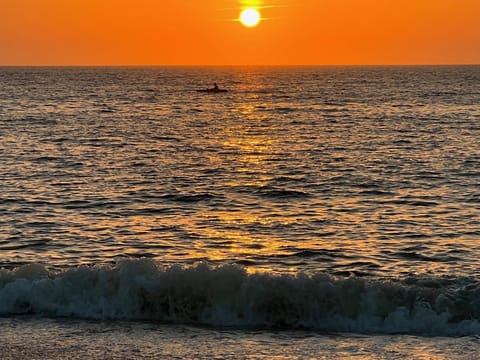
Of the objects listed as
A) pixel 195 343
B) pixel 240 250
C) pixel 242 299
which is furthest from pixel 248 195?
pixel 195 343

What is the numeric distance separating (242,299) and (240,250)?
6021mm

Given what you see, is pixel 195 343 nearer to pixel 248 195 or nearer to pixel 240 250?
pixel 240 250

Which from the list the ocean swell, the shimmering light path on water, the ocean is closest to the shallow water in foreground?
the ocean

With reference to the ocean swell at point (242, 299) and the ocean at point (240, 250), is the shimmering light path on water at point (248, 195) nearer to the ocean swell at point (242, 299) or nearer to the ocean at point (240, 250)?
the ocean at point (240, 250)

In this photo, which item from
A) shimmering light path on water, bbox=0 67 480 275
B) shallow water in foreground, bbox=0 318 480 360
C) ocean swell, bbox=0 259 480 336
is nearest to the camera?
shallow water in foreground, bbox=0 318 480 360

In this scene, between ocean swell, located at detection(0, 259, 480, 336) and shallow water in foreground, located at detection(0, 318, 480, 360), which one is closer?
shallow water in foreground, located at detection(0, 318, 480, 360)

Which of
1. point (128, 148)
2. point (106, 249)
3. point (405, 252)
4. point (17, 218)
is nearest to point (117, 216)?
point (17, 218)

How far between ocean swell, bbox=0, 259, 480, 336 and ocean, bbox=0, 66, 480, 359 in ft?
0.13

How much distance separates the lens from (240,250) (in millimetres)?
22484

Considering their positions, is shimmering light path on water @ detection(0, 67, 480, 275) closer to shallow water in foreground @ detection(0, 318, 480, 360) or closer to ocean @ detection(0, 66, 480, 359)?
ocean @ detection(0, 66, 480, 359)

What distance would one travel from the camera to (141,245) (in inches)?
904

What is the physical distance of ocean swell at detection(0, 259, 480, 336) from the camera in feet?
51.6

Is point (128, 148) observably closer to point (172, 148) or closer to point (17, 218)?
point (172, 148)

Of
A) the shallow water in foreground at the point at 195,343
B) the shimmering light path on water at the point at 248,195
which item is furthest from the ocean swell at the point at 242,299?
the shimmering light path on water at the point at 248,195
